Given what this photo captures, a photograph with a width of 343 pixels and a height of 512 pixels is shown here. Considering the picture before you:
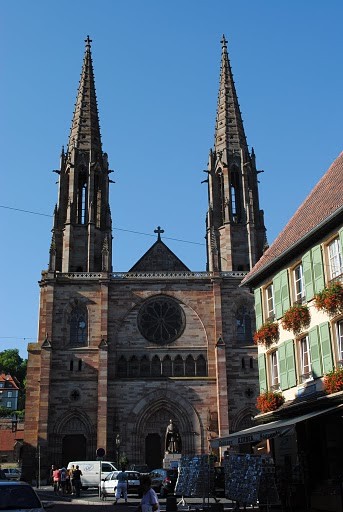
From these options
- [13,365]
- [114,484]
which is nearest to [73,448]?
[114,484]

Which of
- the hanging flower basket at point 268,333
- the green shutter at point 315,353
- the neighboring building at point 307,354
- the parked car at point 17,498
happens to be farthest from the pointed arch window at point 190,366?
the parked car at point 17,498

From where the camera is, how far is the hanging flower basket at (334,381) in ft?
56.2

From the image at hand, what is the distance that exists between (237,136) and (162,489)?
29746 mm

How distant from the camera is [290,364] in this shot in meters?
20.9

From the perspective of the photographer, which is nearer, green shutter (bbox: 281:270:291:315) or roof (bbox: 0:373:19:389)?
green shutter (bbox: 281:270:291:315)

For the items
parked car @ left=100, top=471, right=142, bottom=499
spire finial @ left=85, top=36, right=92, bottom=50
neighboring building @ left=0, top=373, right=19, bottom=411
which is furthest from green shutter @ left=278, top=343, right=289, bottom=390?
neighboring building @ left=0, top=373, right=19, bottom=411

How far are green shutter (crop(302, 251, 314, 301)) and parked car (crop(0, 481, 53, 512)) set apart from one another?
452 inches

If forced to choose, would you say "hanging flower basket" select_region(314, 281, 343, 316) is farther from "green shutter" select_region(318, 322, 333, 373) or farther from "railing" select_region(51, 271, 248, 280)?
"railing" select_region(51, 271, 248, 280)

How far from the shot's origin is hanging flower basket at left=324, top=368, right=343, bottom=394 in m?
17.1

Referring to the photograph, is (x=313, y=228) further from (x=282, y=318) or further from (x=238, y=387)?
(x=238, y=387)

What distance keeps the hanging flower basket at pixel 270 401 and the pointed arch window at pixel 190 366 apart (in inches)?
764

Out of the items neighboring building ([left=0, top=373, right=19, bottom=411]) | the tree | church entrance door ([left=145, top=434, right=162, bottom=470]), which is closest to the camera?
church entrance door ([left=145, top=434, right=162, bottom=470])

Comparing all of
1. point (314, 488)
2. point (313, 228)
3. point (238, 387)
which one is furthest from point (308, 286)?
point (238, 387)

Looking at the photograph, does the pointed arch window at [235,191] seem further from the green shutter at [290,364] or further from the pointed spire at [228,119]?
the green shutter at [290,364]
